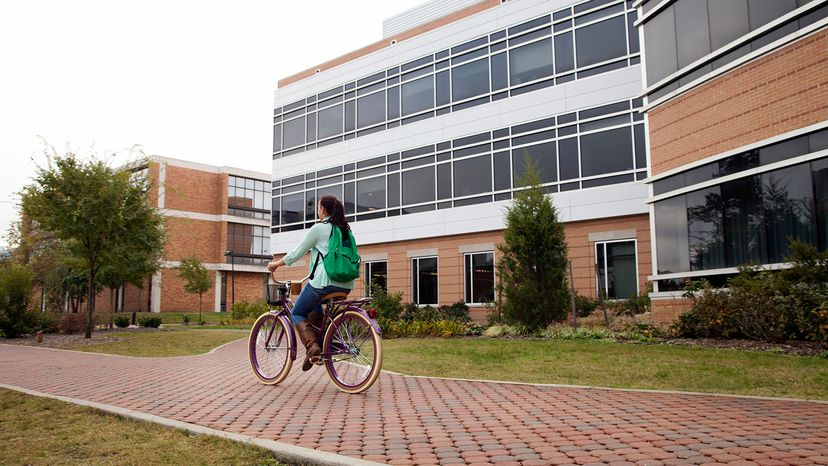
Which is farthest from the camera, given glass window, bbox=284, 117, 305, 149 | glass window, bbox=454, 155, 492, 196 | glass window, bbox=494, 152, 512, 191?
glass window, bbox=284, 117, 305, 149

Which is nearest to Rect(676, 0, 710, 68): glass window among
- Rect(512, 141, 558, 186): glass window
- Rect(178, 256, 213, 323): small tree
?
Rect(512, 141, 558, 186): glass window

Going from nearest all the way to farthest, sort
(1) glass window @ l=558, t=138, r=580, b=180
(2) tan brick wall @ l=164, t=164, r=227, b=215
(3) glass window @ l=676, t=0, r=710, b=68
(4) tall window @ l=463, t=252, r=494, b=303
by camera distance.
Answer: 1. (3) glass window @ l=676, t=0, r=710, b=68
2. (1) glass window @ l=558, t=138, r=580, b=180
3. (4) tall window @ l=463, t=252, r=494, b=303
4. (2) tan brick wall @ l=164, t=164, r=227, b=215

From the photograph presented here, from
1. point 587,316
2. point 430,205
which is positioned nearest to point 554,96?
point 430,205

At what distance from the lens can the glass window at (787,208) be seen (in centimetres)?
1041

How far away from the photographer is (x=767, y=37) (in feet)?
37.1

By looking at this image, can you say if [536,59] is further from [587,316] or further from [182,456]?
[182,456]

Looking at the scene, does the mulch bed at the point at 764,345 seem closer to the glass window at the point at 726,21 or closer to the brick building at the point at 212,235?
the glass window at the point at 726,21

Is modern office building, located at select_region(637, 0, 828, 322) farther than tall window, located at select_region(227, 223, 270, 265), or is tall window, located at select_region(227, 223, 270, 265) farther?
tall window, located at select_region(227, 223, 270, 265)

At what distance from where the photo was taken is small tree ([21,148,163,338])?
1681 centimetres

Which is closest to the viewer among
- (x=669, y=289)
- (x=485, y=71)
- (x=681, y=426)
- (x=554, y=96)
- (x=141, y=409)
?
(x=681, y=426)

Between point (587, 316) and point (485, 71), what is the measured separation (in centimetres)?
1102

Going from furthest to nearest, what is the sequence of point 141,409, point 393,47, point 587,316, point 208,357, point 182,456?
point 393,47 < point 587,316 < point 208,357 < point 141,409 < point 182,456

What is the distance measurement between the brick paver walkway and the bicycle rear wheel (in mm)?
190

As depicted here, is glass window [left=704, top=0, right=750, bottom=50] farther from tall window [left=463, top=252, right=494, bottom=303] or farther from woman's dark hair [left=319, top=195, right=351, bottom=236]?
tall window [left=463, top=252, right=494, bottom=303]
